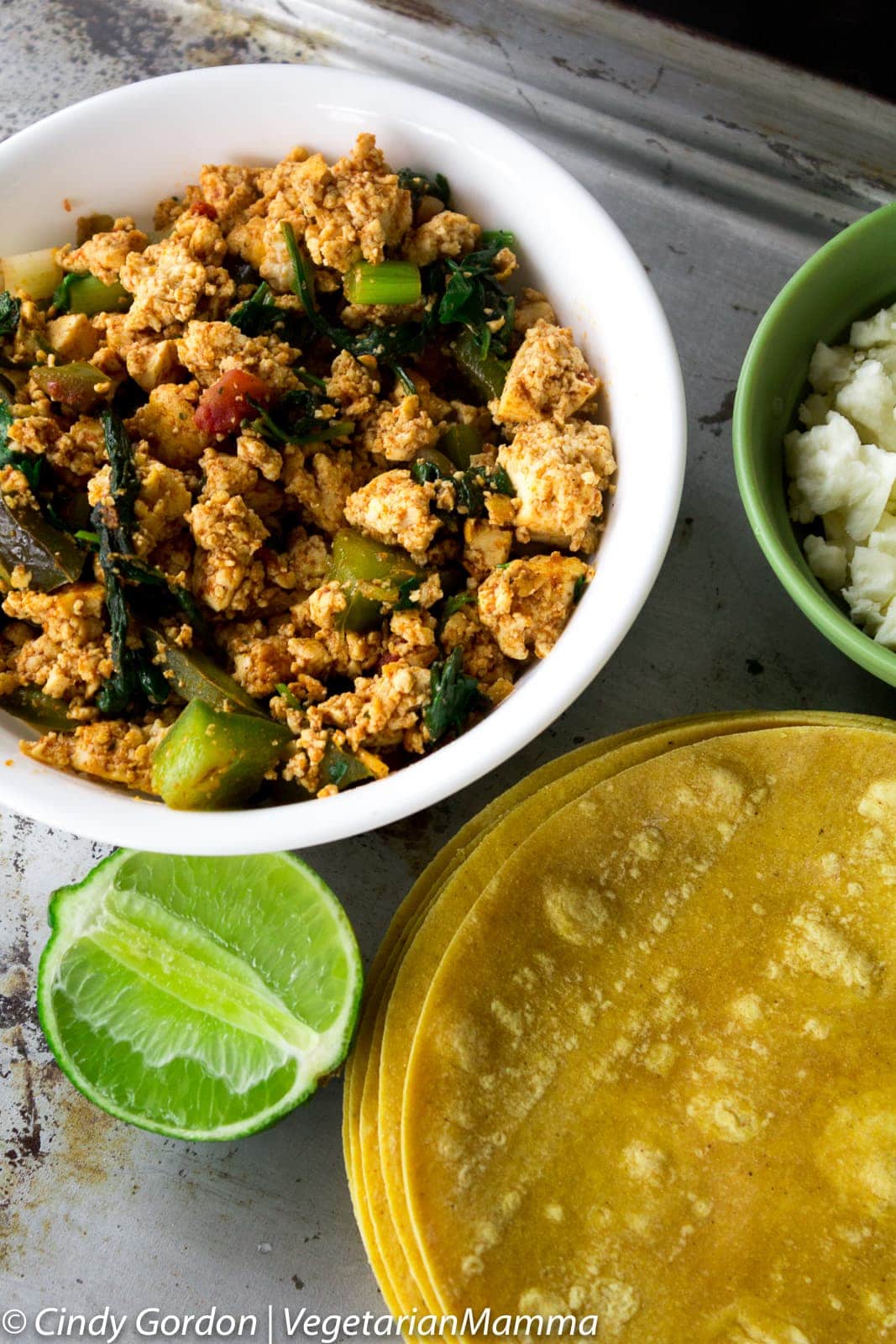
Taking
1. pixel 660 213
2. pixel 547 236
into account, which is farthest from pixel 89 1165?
pixel 660 213

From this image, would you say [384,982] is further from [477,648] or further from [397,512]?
[397,512]

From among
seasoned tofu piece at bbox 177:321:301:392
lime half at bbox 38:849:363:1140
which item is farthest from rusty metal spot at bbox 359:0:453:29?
lime half at bbox 38:849:363:1140

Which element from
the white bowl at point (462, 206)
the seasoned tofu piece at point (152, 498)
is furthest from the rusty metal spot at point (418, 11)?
the seasoned tofu piece at point (152, 498)

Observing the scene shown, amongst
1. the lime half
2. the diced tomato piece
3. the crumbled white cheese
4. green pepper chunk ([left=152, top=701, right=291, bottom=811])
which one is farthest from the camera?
the crumbled white cheese

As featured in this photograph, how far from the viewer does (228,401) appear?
6.02 feet

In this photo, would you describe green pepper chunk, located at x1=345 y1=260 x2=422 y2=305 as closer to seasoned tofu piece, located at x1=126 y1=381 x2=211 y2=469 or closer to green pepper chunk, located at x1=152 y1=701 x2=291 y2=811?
seasoned tofu piece, located at x1=126 y1=381 x2=211 y2=469

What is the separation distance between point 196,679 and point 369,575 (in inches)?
12.6

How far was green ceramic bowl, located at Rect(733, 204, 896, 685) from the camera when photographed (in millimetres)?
2018

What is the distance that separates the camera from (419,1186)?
1844 mm

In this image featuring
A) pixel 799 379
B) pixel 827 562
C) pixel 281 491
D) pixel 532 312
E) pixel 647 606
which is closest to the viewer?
pixel 281 491

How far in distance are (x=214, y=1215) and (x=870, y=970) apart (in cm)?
132

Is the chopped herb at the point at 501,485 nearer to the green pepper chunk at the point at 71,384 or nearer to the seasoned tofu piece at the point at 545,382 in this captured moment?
the seasoned tofu piece at the point at 545,382

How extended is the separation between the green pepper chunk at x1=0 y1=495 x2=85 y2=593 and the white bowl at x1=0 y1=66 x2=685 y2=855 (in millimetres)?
248

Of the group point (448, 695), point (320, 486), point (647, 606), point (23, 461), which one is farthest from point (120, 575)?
point (647, 606)
